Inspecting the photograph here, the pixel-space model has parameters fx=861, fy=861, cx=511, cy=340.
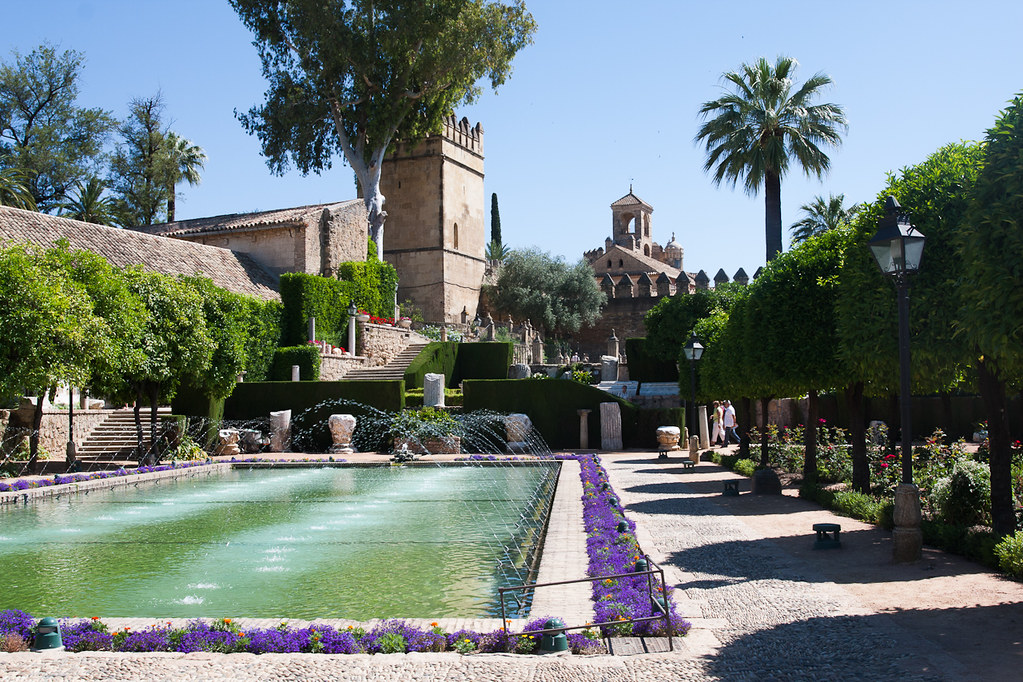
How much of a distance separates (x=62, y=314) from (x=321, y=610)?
10906mm

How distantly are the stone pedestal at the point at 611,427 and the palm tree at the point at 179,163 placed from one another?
30733 mm

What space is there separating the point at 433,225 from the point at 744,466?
35.3m

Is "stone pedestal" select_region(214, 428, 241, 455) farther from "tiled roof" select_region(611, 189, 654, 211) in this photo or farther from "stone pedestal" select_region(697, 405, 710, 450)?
"tiled roof" select_region(611, 189, 654, 211)

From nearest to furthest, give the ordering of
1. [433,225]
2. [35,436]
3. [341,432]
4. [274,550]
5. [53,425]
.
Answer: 1. [274,550]
2. [35,436]
3. [53,425]
4. [341,432]
5. [433,225]

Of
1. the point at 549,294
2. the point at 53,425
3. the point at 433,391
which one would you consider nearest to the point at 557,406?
the point at 433,391

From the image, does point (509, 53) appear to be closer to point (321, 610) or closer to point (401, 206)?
point (401, 206)

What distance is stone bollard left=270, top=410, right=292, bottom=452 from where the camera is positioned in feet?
80.8

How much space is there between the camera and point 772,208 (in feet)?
81.1

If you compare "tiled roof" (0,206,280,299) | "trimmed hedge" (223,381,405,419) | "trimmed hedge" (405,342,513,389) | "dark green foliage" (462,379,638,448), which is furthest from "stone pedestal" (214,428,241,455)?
"trimmed hedge" (405,342,513,389)

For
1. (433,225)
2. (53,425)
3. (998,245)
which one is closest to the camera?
(998,245)

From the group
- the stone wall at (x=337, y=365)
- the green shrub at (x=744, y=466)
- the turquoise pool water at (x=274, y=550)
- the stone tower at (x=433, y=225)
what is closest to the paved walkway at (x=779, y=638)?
the turquoise pool water at (x=274, y=550)

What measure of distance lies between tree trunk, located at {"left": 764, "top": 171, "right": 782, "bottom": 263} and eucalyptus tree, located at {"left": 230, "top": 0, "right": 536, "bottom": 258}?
17978 mm

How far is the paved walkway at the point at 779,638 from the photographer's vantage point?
4.88 metres

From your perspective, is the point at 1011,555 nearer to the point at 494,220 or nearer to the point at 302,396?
the point at 302,396
